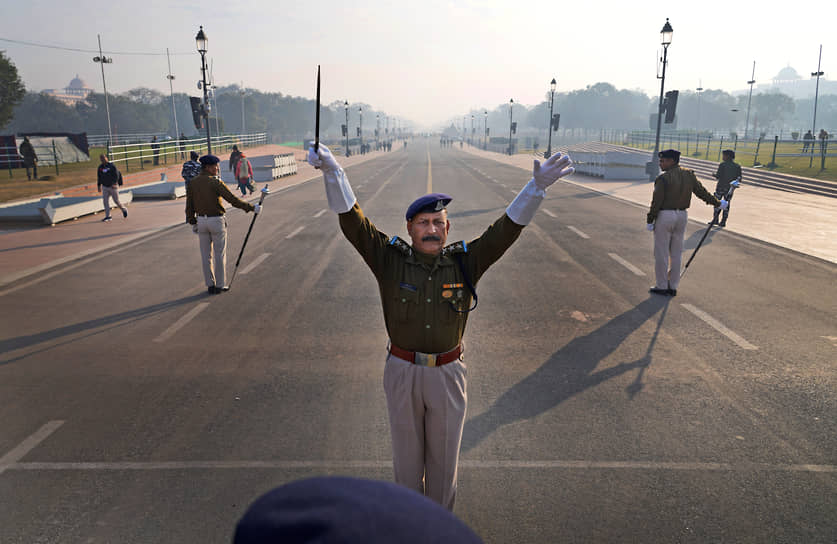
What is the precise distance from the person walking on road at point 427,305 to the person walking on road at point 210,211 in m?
6.29

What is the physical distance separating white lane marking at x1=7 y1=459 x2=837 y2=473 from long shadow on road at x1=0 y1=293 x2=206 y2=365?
3.17 metres

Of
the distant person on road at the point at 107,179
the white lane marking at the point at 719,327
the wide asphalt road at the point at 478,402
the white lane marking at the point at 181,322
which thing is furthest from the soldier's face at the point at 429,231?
the distant person on road at the point at 107,179

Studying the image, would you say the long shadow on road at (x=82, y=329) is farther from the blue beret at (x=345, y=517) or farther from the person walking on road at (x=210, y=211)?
the blue beret at (x=345, y=517)

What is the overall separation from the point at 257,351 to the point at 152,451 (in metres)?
2.41

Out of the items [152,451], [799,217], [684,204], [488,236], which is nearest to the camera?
[488,236]

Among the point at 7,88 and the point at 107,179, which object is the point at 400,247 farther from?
the point at 7,88

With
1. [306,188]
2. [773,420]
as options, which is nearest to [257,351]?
[773,420]

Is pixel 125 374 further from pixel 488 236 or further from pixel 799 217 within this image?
pixel 799 217

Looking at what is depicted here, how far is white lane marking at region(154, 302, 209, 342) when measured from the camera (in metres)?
7.79

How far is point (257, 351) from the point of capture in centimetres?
728

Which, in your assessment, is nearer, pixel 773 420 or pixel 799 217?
pixel 773 420

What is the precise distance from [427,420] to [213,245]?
292 inches

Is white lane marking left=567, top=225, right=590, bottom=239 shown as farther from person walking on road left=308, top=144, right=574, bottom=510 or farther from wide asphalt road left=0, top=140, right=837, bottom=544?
person walking on road left=308, top=144, right=574, bottom=510

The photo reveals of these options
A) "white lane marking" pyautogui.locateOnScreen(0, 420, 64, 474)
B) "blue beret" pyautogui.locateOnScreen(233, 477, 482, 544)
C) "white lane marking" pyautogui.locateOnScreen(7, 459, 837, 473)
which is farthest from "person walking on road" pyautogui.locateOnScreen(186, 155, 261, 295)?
"blue beret" pyautogui.locateOnScreen(233, 477, 482, 544)
